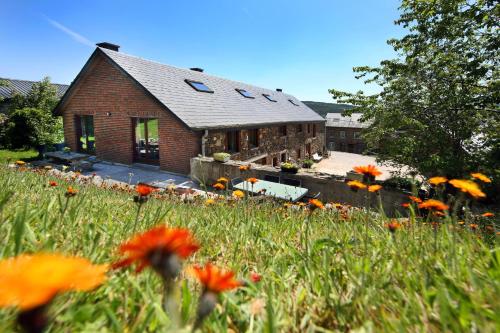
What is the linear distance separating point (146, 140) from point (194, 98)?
3451mm

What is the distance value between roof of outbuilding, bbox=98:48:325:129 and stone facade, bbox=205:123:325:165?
2.37 feet

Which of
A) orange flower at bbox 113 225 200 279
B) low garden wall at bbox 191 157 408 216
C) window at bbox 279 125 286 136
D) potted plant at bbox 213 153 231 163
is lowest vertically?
low garden wall at bbox 191 157 408 216

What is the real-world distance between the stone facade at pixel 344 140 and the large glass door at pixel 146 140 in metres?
34.5

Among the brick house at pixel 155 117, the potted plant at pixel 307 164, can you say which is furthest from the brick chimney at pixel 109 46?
the potted plant at pixel 307 164

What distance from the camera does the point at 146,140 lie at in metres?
15.1

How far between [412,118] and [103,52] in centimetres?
1487

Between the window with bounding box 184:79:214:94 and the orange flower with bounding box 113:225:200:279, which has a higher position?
the window with bounding box 184:79:214:94

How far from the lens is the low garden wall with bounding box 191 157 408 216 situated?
10.0 metres

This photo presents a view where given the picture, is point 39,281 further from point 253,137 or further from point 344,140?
point 344,140

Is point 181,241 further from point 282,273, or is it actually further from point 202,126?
point 202,126

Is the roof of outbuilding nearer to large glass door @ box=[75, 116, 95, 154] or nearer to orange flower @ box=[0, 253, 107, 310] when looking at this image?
large glass door @ box=[75, 116, 95, 154]

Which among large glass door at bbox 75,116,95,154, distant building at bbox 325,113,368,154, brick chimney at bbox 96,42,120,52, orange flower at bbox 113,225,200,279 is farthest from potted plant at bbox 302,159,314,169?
orange flower at bbox 113,225,200,279

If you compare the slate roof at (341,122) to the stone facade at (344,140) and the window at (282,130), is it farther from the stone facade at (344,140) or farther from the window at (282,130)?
the window at (282,130)

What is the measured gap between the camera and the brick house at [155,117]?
44.8ft
